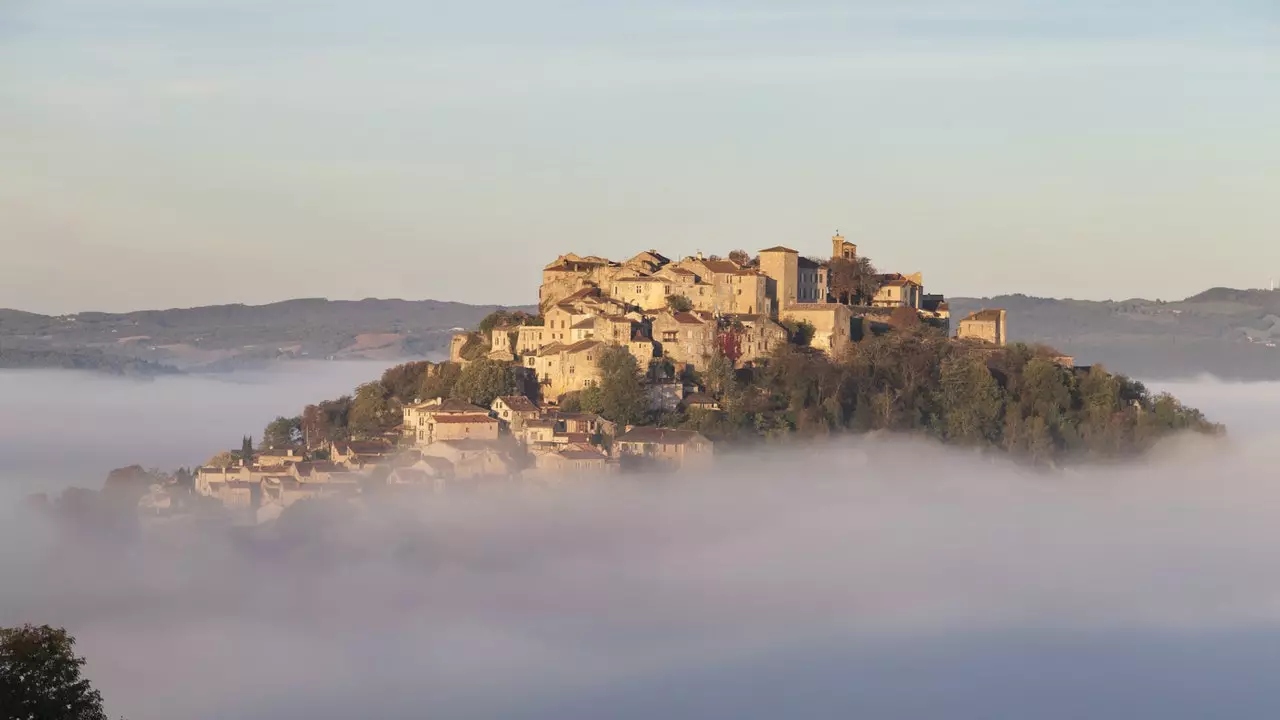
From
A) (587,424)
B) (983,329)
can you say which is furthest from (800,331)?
(983,329)

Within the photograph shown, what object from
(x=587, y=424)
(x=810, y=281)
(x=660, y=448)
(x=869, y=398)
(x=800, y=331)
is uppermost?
(x=810, y=281)

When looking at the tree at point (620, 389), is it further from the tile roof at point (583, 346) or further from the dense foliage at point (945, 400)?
the dense foliage at point (945, 400)

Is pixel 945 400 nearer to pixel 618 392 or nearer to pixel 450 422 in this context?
pixel 618 392

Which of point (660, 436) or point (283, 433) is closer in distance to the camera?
point (660, 436)

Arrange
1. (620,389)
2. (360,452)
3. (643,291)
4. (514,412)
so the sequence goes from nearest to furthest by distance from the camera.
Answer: (514,412) < (620,389) < (360,452) < (643,291)

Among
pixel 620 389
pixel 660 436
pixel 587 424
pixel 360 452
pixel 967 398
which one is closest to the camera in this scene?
pixel 587 424

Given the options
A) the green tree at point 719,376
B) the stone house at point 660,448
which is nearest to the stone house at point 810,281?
the green tree at point 719,376

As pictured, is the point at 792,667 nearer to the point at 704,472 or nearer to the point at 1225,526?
the point at 704,472
